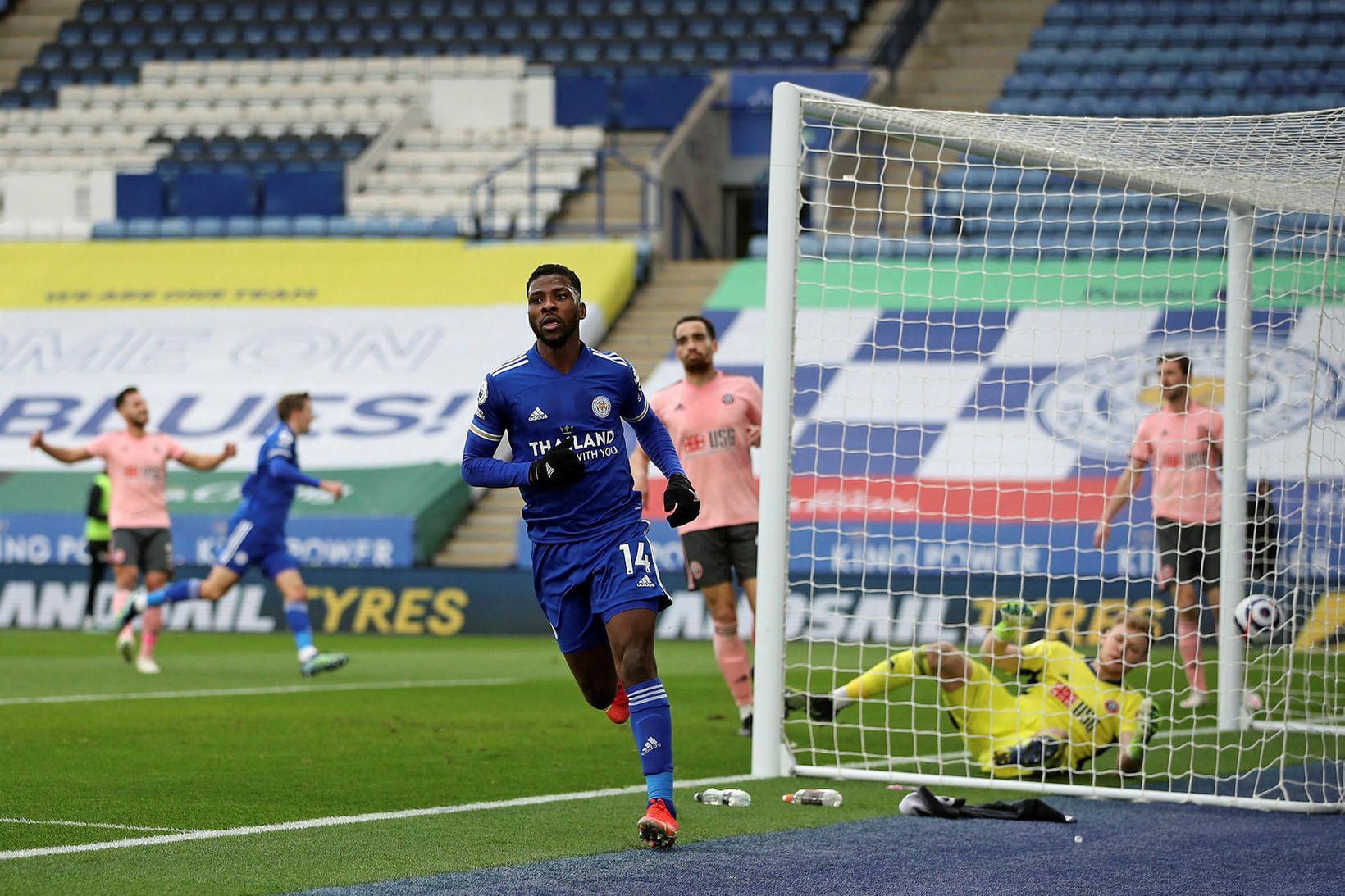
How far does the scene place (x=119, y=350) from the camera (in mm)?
22172

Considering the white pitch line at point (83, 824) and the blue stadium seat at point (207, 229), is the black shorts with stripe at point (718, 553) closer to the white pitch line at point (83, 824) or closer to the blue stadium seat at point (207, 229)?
the white pitch line at point (83, 824)

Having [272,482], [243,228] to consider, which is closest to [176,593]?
[272,482]

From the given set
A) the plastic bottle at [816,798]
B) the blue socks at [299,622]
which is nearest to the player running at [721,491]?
the plastic bottle at [816,798]

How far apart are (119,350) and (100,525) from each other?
5119 millimetres

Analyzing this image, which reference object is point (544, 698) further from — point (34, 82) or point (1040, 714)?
point (34, 82)

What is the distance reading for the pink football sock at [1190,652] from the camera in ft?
35.4

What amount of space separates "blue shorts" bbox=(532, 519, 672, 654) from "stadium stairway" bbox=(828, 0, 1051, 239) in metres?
17.6

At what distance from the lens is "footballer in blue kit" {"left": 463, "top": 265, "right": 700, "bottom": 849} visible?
5.95m

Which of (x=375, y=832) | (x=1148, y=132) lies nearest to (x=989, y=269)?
(x=1148, y=132)

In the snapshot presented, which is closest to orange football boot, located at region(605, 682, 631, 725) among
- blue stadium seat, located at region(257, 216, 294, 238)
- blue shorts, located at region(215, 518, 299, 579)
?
blue shorts, located at region(215, 518, 299, 579)

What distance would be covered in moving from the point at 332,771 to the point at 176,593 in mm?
5069

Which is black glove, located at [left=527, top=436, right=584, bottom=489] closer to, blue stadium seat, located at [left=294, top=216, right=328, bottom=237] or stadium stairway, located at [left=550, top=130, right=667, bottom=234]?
stadium stairway, located at [left=550, top=130, right=667, bottom=234]

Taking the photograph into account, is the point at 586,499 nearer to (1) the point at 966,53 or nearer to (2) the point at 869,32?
(1) the point at 966,53

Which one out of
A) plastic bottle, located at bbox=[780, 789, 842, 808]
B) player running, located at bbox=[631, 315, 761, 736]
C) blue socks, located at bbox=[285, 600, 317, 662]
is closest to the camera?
plastic bottle, located at bbox=[780, 789, 842, 808]
